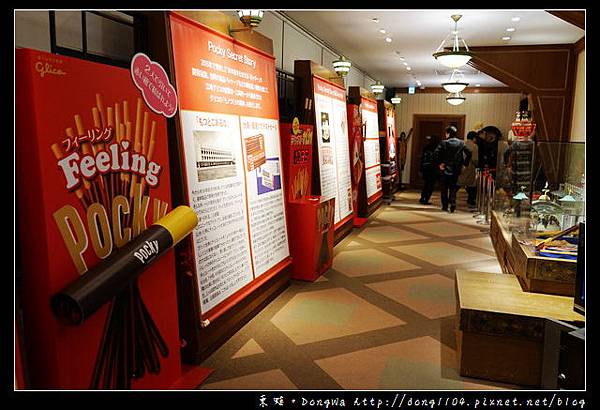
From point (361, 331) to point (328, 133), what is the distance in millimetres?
2858

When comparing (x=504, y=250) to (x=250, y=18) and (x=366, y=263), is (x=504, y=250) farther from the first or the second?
(x=250, y=18)

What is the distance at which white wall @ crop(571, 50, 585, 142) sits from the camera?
652 cm

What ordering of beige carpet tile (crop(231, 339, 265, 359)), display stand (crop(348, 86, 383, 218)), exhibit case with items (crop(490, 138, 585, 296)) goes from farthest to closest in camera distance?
display stand (crop(348, 86, 383, 218))
exhibit case with items (crop(490, 138, 585, 296))
beige carpet tile (crop(231, 339, 265, 359))

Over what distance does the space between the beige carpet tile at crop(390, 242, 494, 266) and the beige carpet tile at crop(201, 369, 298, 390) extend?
119 inches

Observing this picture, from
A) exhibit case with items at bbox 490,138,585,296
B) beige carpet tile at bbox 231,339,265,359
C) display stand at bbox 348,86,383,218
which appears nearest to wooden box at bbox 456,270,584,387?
exhibit case with items at bbox 490,138,585,296

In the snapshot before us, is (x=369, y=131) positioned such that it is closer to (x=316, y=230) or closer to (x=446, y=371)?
(x=316, y=230)

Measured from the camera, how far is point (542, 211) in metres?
4.02

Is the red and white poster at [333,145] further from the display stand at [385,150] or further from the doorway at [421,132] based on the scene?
the doorway at [421,132]

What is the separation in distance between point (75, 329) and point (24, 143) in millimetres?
736

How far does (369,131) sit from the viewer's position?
816cm

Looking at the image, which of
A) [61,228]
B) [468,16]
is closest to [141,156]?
[61,228]

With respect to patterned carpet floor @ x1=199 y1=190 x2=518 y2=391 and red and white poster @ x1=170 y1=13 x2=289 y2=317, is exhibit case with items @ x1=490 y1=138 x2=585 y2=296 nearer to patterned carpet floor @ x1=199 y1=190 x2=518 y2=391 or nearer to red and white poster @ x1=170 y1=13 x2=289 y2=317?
patterned carpet floor @ x1=199 y1=190 x2=518 y2=391

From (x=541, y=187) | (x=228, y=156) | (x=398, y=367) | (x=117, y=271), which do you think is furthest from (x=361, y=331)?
(x=541, y=187)

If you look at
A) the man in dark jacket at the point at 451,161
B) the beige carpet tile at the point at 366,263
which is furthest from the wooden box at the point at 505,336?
the man in dark jacket at the point at 451,161
